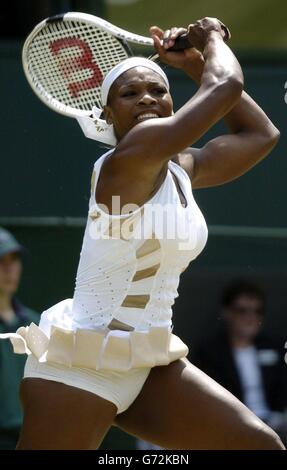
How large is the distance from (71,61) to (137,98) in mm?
792

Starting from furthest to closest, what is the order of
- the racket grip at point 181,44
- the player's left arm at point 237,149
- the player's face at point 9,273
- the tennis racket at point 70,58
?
the player's face at point 9,273 → the tennis racket at point 70,58 → the player's left arm at point 237,149 → the racket grip at point 181,44

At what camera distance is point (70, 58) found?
461 centimetres

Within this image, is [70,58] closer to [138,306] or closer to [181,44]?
[181,44]

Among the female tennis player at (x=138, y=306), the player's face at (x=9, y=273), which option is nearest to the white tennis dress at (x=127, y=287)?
the female tennis player at (x=138, y=306)

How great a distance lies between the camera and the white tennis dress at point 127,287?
380 cm

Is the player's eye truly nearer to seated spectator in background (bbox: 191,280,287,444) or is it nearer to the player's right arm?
the player's right arm

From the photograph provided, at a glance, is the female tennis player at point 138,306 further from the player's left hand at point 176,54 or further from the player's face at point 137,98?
the player's left hand at point 176,54

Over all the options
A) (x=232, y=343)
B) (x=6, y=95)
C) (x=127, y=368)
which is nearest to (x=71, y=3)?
(x=6, y=95)

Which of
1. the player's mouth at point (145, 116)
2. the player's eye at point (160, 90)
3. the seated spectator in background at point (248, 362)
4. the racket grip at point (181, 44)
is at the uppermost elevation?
the racket grip at point (181, 44)

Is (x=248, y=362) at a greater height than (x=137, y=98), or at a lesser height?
lesser

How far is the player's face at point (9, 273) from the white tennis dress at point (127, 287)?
215 centimetres

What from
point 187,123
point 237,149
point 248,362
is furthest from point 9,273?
point 187,123

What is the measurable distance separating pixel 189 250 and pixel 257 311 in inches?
91.9

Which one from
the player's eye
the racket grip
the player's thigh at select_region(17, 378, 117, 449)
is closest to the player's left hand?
the racket grip
